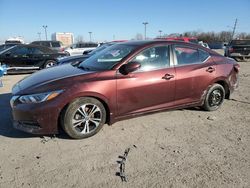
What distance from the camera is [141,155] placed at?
12.1 ft

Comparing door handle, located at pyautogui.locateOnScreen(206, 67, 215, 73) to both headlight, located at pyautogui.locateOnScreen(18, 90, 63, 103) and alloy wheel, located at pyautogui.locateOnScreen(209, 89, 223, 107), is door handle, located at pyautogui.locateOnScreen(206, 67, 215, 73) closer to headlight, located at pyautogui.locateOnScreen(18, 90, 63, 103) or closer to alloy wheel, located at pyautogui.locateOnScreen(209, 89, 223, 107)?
alloy wheel, located at pyautogui.locateOnScreen(209, 89, 223, 107)

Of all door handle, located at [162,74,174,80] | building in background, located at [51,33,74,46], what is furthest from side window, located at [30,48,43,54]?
building in background, located at [51,33,74,46]

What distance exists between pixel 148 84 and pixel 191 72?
1.05 meters

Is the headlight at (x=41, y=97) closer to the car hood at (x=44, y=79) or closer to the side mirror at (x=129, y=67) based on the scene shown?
the car hood at (x=44, y=79)

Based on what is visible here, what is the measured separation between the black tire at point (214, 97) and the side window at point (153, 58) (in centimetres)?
135

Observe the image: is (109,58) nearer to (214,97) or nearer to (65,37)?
(214,97)

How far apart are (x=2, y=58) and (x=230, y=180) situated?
1173 cm

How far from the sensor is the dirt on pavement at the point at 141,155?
3.10m

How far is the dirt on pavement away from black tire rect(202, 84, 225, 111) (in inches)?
18.6

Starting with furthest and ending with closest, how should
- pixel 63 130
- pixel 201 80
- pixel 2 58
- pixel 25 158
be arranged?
pixel 2 58 → pixel 201 80 → pixel 63 130 → pixel 25 158

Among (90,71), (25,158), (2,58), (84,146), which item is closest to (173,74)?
(90,71)

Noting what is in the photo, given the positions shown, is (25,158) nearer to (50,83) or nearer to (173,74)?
(50,83)

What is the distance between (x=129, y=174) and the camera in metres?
3.21

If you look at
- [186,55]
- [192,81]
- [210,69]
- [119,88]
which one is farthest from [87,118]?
[210,69]
